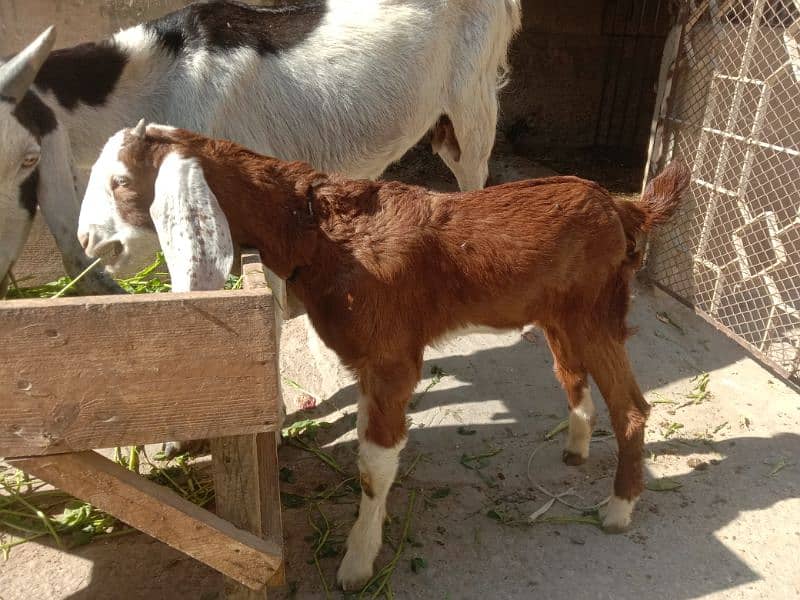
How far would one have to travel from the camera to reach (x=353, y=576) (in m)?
2.61

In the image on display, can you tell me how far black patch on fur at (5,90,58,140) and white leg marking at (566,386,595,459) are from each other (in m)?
2.74

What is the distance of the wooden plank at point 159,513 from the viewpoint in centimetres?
184

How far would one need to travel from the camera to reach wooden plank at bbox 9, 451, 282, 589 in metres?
1.84

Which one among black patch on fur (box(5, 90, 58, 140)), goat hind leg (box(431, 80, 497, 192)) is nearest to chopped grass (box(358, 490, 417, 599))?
black patch on fur (box(5, 90, 58, 140))

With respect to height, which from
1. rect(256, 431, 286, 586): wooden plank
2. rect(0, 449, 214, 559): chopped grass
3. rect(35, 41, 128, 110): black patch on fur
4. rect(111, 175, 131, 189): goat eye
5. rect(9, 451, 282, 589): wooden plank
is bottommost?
rect(0, 449, 214, 559): chopped grass

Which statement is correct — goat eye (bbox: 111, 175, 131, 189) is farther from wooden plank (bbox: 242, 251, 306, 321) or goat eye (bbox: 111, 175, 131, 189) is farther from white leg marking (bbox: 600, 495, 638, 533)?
white leg marking (bbox: 600, 495, 638, 533)

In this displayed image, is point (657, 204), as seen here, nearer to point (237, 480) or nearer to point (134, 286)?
point (237, 480)

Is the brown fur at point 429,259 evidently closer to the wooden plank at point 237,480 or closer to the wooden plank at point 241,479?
the wooden plank at point 241,479

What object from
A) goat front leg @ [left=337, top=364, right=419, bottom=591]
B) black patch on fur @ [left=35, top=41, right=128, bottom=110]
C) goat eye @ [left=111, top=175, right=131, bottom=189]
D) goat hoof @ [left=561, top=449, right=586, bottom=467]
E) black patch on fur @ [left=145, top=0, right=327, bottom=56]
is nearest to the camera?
goat eye @ [left=111, top=175, right=131, bottom=189]

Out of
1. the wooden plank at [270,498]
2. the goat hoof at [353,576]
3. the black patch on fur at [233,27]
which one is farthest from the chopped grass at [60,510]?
the black patch on fur at [233,27]

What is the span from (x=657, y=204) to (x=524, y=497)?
1484 millimetres

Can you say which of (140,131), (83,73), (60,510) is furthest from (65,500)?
(83,73)

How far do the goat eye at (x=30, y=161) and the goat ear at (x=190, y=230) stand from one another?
108 centimetres

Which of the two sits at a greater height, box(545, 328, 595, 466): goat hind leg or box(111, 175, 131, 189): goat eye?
box(111, 175, 131, 189): goat eye
